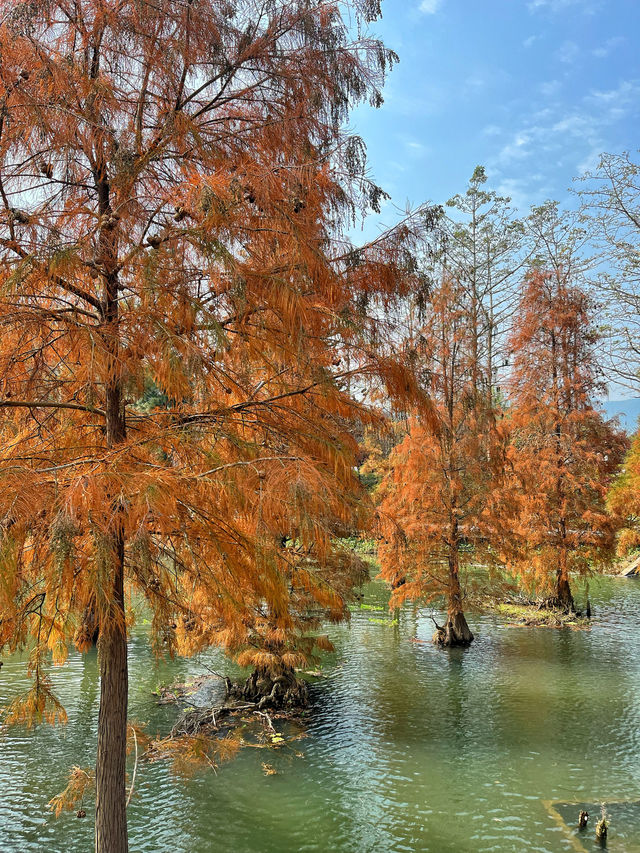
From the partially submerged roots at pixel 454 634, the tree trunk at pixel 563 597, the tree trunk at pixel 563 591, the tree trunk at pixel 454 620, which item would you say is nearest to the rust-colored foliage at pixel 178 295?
the tree trunk at pixel 454 620

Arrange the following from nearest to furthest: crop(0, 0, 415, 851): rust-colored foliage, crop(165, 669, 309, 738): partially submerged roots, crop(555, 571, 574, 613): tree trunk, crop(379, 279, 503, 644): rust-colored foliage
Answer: crop(0, 0, 415, 851): rust-colored foliage
crop(165, 669, 309, 738): partially submerged roots
crop(379, 279, 503, 644): rust-colored foliage
crop(555, 571, 574, 613): tree trunk

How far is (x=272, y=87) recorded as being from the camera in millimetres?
4586

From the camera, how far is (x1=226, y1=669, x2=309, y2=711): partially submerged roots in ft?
31.4

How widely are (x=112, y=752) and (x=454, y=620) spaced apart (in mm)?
10813

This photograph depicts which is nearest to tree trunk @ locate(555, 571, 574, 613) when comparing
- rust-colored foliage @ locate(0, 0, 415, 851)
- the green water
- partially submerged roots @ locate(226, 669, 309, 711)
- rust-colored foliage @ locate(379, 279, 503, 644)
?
the green water

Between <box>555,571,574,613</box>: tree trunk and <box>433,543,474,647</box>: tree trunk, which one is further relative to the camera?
<box>555,571,574,613</box>: tree trunk

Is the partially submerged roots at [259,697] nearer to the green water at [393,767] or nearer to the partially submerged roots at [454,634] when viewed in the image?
the green water at [393,767]

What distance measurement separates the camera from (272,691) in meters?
9.53

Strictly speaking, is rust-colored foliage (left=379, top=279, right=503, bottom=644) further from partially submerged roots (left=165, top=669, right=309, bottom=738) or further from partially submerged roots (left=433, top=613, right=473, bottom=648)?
partially submerged roots (left=165, top=669, right=309, bottom=738)

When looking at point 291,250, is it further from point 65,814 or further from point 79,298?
point 65,814

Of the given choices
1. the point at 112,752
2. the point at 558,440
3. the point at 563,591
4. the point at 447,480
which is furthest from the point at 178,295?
the point at 563,591

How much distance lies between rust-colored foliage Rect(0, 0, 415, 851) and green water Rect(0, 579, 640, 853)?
2618 mm

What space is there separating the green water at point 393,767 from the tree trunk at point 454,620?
94cm

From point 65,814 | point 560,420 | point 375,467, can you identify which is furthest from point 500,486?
point 65,814
